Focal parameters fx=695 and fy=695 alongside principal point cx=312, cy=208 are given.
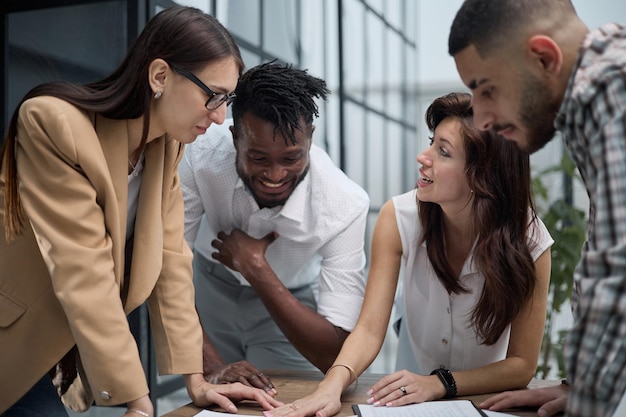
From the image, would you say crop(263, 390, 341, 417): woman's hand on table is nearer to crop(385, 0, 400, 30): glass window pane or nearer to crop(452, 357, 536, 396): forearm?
crop(452, 357, 536, 396): forearm

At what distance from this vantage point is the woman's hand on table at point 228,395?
156cm

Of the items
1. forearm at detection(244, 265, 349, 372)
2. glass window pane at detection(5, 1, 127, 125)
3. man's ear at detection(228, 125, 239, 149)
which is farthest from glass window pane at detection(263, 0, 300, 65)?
forearm at detection(244, 265, 349, 372)

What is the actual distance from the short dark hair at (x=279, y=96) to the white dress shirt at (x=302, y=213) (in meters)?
0.19

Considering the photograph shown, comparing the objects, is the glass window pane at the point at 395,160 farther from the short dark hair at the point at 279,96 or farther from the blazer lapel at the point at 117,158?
the blazer lapel at the point at 117,158

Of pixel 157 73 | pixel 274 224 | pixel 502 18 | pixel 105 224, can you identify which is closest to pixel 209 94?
pixel 157 73

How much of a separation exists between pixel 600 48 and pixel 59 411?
139cm

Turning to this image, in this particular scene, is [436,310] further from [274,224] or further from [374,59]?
[374,59]

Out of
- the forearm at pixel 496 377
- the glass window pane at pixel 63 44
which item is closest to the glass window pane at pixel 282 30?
the glass window pane at pixel 63 44

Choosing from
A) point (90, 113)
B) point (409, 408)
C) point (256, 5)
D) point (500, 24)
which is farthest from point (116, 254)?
point (256, 5)

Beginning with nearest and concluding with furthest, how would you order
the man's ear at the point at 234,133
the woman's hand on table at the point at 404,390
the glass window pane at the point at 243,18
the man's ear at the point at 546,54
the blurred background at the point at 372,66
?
the man's ear at the point at 546,54
the woman's hand on table at the point at 404,390
the man's ear at the point at 234,133
the glass window pane at the point at 243,18
the blurred background at the point at 372,66

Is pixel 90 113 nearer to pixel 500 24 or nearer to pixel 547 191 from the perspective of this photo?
pixel 500 24

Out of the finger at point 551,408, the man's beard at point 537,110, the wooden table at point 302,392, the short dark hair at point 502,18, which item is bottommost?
the wooden table at point 302,392

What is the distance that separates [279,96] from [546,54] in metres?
1.07

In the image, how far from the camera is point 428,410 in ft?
4.98
